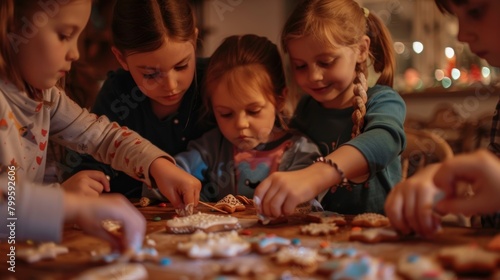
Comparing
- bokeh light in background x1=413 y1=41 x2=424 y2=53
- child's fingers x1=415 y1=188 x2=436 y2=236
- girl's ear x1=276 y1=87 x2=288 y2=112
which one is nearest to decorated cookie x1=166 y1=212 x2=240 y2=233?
child's fingers x1=415 y1=188 x2=436 y2=236

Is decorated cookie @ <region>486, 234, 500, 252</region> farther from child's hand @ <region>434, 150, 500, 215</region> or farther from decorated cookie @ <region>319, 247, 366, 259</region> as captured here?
decorated cookie @ <region>319, 247, 366, 259</region>

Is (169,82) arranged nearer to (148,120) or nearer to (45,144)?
(148,120)

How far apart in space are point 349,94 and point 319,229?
2.30 feet

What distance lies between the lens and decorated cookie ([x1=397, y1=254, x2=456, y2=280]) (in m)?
0.68

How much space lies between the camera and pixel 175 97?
1.61m

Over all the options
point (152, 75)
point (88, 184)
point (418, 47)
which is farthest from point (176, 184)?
point (418, 47)

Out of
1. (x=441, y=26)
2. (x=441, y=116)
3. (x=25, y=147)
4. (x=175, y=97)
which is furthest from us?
(x=441, y=26)

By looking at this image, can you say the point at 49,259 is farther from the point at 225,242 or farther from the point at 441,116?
the point at 441,116

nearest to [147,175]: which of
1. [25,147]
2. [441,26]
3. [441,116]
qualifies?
[25,147]

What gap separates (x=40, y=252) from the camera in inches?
34.2

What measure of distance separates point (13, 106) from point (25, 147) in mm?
101

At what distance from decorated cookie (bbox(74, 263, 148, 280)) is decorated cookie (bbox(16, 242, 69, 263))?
159 millimetres

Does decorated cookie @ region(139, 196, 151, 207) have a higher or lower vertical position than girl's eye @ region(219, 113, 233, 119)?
lower

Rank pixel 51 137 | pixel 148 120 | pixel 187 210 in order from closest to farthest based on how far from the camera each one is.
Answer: pixel 187 210 < pixel 51 137 < pixel 148 120
